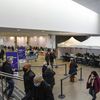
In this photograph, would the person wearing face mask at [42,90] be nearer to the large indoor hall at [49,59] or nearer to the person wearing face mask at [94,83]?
the large indoor hall at [49,59]

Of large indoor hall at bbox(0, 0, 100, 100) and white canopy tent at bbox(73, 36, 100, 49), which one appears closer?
large indoor hall at bbox(0, 0, 100, 100)

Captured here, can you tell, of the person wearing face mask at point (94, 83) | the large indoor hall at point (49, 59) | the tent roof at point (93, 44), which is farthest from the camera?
the tent roof at point (93, 44)

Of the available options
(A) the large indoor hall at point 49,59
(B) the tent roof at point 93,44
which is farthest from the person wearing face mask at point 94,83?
(B) the tent roof at point 93,44

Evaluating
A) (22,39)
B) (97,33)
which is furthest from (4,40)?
(97,33)

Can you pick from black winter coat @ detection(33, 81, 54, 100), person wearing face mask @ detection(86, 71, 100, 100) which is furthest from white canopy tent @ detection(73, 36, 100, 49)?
black winter coat @ detection(33, 81, 54, 100)

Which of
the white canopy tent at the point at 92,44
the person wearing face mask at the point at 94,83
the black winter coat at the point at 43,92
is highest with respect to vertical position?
the white canopy tent at the point at 92,44

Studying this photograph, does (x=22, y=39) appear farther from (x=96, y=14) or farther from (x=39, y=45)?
(x=96, y=14)

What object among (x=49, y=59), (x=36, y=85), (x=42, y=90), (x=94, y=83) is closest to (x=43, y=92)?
(x=42, y=90)

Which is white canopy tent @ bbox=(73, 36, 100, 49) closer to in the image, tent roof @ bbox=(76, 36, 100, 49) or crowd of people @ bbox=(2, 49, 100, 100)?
tent roof @ bbox=(76, 36, 100, 49)

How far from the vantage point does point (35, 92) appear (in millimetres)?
4359

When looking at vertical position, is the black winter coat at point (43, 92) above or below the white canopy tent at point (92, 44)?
below

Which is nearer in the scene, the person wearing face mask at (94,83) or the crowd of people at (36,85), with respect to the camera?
the crowd of people at (36,85)

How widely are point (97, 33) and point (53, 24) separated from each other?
818 cm

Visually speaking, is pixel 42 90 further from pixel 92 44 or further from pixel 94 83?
pixel 92 44
